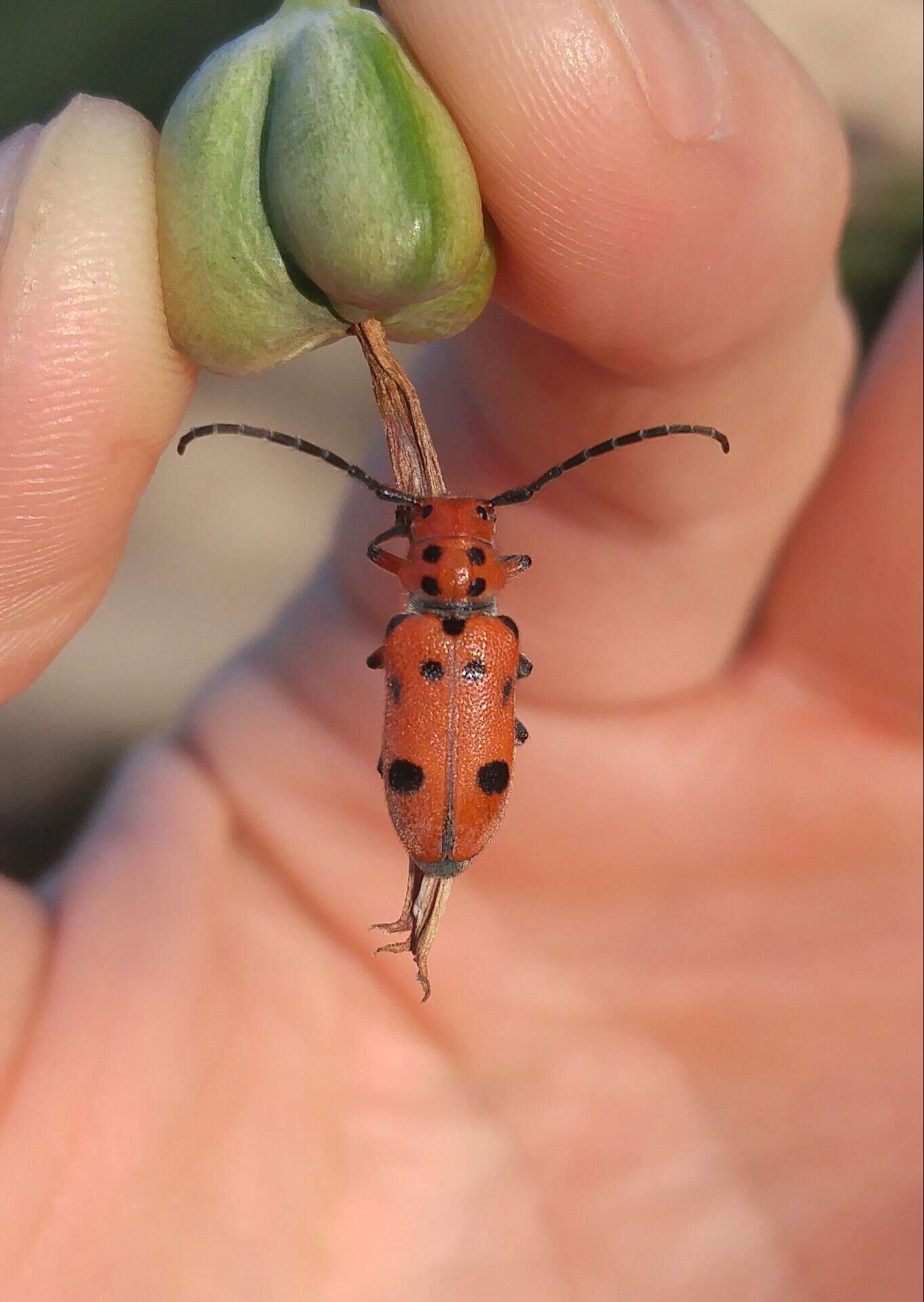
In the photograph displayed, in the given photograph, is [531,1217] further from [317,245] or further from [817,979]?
[317,245]

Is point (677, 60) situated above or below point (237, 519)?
above

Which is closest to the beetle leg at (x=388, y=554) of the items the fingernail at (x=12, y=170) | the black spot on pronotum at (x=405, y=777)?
the black spot on pronotum at (x=405, y=777)

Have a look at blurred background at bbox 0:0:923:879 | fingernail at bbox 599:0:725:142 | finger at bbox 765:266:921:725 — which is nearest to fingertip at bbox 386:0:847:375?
fingernail at bbox 599:0:725:142

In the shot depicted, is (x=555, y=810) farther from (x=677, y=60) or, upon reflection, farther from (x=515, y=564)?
(x=677, y=60)

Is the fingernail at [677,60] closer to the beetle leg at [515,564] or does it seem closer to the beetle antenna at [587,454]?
the beetle antenna at [587,454]

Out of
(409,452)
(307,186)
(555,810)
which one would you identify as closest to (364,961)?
(555,810)

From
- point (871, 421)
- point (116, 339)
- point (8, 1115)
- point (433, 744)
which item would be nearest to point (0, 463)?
point (116, 339)
